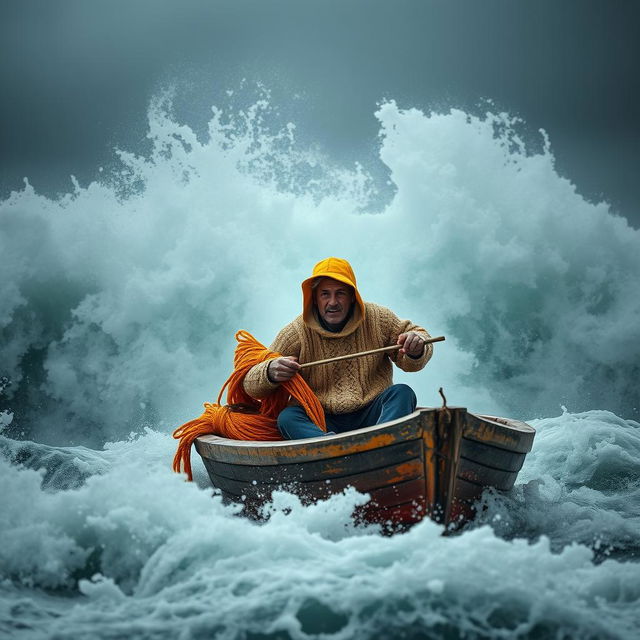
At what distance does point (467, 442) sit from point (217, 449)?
1.63 m

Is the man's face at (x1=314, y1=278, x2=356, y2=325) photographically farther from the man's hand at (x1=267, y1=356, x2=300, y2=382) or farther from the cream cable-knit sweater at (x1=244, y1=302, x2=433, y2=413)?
the man's hand at (x1=267, y1=356, x2=300, y2=382)

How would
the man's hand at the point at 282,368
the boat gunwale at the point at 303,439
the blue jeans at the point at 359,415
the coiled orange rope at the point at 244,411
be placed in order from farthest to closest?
the coiled orange rope at the point at 244,411, the man's hand at the point at 282,368, the blue jeans at the point at 359,415, the boat gunwale at the point at 303,439

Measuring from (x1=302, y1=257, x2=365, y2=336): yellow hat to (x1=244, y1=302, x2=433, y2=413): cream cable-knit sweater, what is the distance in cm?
5

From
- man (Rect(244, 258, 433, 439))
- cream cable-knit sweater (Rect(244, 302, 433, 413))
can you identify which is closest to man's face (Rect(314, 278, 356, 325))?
man (Rect(244, 258, 433, 439))

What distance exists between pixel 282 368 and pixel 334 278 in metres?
0.64

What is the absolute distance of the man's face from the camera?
4.36 meters

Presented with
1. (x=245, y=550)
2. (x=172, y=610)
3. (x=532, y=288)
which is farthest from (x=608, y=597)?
(x=532, y=288)

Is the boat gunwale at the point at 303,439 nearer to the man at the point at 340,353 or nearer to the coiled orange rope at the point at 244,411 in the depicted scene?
the coiled orange rope at the point at 244,411

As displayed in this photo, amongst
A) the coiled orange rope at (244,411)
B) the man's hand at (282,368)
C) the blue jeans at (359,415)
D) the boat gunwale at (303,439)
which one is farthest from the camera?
the coiled orange rope at (244,411)

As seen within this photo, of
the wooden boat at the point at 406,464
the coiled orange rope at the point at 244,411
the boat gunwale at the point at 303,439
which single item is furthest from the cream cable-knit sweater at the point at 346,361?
the wooden boat at the point at 406,464

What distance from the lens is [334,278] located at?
169 inches

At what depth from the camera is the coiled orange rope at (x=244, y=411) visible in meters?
4.31

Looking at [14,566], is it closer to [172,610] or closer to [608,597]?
[172,610]

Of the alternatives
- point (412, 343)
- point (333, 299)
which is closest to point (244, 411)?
point (333, 299)
